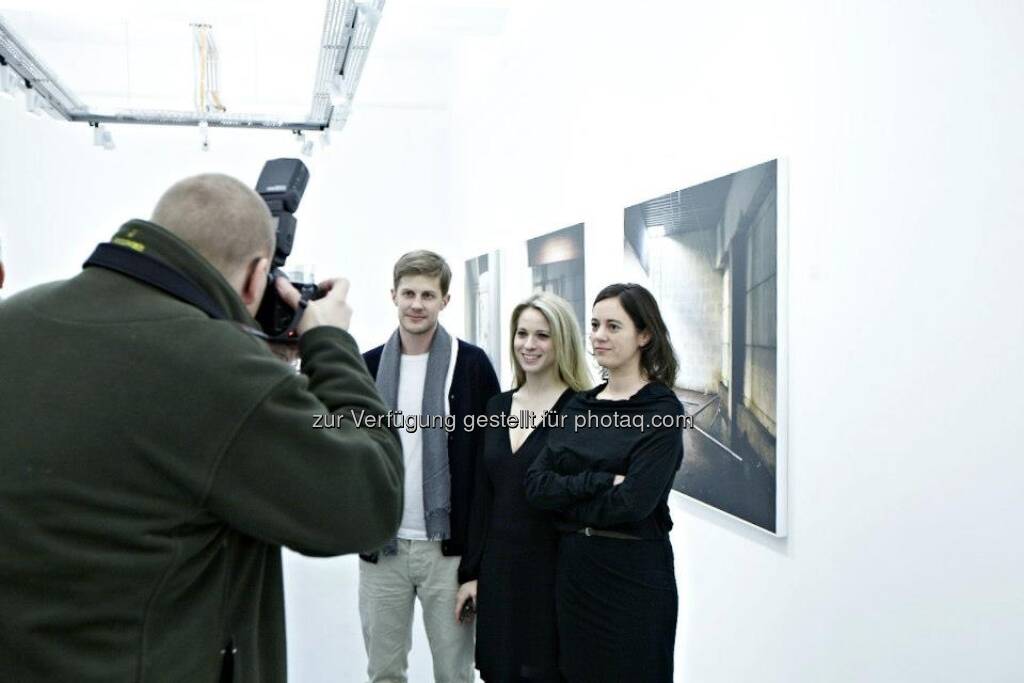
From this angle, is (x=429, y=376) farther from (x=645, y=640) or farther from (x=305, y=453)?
(x=305, y=453)

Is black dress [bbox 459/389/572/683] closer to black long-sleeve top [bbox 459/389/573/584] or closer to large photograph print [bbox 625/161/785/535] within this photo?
black long-sleeve top [bbox 459/389/573/584]

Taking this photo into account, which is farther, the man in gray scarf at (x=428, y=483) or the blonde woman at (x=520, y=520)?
the man in gray scarf at (x=428, y=483)

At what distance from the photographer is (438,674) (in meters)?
2.75

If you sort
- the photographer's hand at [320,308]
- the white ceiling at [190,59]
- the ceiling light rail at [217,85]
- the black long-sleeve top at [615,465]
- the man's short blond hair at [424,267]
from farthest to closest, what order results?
the white ceiling at [190,59]
the ceiling light rail at [217,85]
the man's short blond hair at [424,267]
the black long-sleeve top at [615,465]
the photographer's hand at [320,308]

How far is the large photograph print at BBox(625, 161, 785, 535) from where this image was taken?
246 centimetres

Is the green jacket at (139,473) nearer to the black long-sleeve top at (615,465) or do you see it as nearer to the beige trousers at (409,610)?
the black long-sleeve top at (615,465)

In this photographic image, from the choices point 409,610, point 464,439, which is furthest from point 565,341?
point 409,610

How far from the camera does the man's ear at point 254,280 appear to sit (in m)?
1.31

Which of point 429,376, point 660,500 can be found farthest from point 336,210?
point 660,500

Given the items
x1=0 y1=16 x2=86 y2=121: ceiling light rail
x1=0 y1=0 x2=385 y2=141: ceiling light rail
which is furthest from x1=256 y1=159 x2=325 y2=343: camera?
x1=0 y1=16 x2=86 y2=121: ceiling light rail

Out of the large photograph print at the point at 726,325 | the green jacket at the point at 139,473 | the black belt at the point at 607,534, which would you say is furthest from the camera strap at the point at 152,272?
the large photograph print at the point at 726,325

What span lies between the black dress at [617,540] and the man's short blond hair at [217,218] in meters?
1.18

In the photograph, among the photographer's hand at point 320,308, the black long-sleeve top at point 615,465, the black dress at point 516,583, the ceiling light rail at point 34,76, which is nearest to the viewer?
the photographer's hand at point 320,308

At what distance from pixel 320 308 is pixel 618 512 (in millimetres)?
1049
